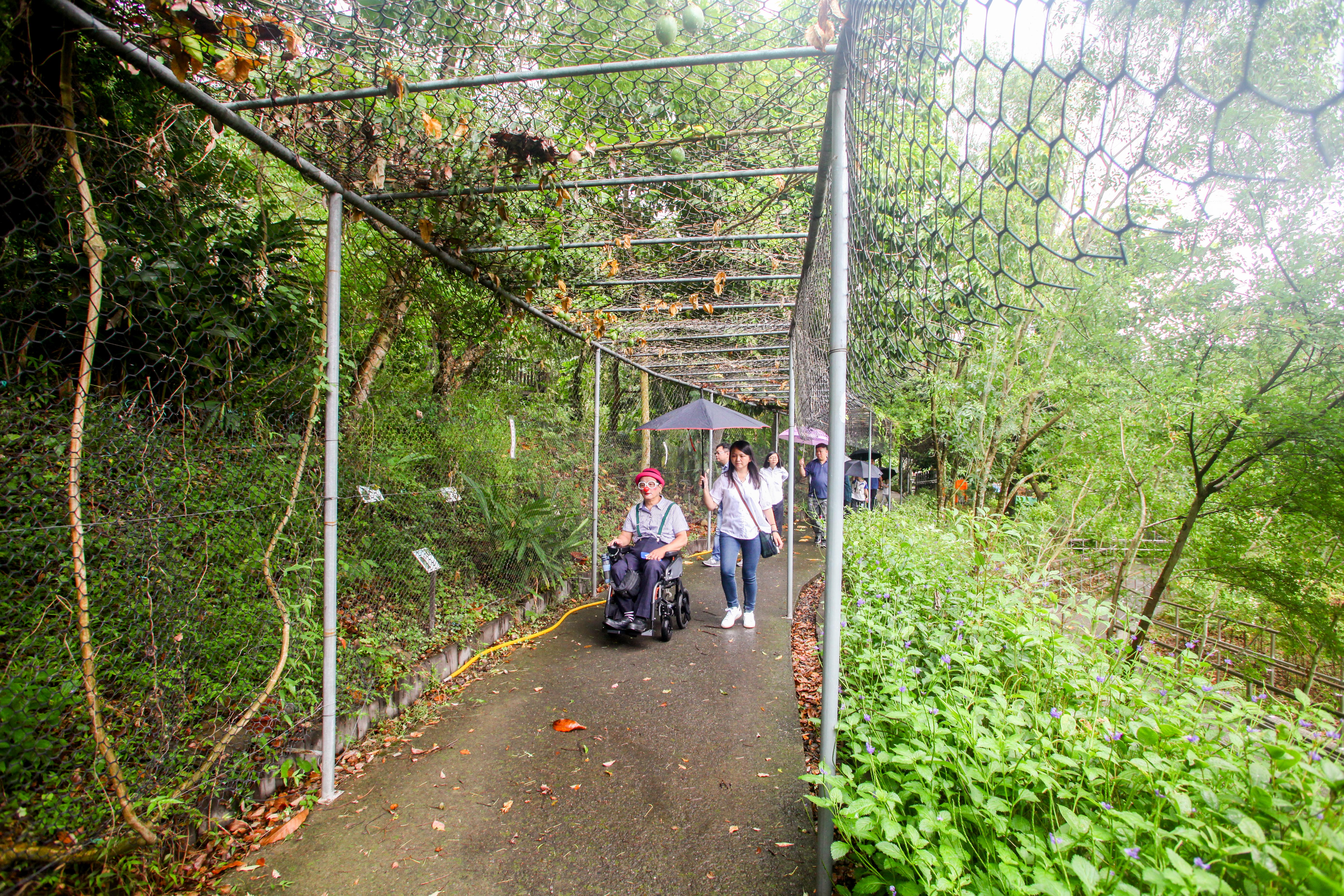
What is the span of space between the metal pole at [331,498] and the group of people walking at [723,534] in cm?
224

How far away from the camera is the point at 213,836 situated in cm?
213

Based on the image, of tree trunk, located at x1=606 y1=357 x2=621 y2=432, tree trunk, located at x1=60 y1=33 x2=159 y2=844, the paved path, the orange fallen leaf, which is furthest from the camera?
tree trunk, located at x1=606 y1=357 x2=621 y2=432

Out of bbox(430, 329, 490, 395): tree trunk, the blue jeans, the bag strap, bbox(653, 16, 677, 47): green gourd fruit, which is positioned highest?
bbox(653, 16, 677, 47): green gourd fruit

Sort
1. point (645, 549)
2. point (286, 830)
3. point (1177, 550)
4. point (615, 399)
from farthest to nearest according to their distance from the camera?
point (615, 399) → point (1177, 550) → point (645, 549) → point (286, 830)

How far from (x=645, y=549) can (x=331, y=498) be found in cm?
250

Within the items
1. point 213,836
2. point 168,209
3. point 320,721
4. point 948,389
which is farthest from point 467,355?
point 948,389

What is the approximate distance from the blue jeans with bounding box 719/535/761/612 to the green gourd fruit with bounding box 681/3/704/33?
3.81 metres

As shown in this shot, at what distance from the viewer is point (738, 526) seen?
494cm

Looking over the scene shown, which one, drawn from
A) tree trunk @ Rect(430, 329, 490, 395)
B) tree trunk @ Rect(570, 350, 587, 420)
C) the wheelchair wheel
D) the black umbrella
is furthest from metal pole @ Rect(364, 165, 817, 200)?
the black umbrella

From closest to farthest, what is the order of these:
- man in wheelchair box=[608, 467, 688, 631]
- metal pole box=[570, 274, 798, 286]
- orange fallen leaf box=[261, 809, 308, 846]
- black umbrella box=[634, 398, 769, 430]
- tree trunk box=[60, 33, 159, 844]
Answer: tree trunk box=[60, 33, 159, 844], orange fallen leaf box=[261, 809, 308, 846], metal pole box=[570, 274, 798, 286], man in wheelchair box=[608, 467, 688, 631], black umbrella box=[634, 398, 769, 430]

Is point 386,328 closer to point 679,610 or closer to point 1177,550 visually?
point 679,610

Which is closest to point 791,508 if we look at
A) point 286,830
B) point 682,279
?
point 682,279

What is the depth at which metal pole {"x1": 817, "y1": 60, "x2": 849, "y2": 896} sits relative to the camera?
74.8 inches

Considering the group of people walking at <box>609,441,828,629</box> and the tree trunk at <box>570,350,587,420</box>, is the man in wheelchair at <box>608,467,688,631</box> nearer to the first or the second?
the group of people walking at <box>609,441,828,629</box>
